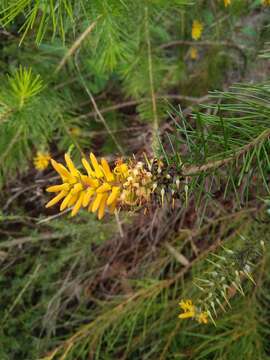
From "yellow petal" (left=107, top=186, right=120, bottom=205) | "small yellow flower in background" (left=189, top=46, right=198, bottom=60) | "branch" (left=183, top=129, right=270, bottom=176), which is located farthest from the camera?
"small yellow flower in background" (left=189, top=46, right=198, bottom=60)

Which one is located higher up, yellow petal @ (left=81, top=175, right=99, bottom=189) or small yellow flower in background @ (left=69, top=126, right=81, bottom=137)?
yellow petal @ (left=81, top=175, right=99, bottom=189)

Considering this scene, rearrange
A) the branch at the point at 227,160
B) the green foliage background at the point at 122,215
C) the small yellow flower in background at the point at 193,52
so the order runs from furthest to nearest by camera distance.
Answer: the small yellow flower in background at the point at 193,52 → the green foliage background at the point at 122,215 → the branch at the point at 227,160

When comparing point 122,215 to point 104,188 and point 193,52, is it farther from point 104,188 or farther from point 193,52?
point 104,188

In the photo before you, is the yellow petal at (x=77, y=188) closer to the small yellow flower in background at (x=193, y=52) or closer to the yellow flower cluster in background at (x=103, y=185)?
the yellow flower cluster in background at (x=103, y=185)

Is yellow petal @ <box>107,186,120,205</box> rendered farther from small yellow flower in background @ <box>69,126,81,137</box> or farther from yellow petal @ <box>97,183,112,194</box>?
small yellow flower in background @ <box>69,126,81,137</box>

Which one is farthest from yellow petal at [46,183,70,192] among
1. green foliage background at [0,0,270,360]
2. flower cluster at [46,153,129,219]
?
green foliage background at [0,0,270,360]

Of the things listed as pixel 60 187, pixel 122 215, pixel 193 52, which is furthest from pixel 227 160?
pixel 193 52

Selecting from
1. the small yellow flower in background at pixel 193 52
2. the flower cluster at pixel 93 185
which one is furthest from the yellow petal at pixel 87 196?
the small yellow flower in background at pixel 193 52

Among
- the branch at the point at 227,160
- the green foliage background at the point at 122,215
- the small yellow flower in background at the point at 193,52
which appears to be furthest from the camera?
the small yellow flower in background at the point at 193,52
